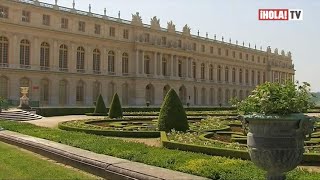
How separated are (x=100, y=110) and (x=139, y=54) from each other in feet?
93.7

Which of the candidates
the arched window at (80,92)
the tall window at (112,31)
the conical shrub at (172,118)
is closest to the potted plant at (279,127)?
the conical shrub at (172,118)

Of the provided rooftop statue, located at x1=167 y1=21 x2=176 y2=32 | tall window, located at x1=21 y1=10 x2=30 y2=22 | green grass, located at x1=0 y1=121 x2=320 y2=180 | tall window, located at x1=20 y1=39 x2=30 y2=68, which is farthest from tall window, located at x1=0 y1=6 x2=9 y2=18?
green grass, located at x1=0 y1=121 x2=320 y2=180

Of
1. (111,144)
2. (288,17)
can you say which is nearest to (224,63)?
(288,17)

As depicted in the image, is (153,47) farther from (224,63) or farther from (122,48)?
(224,63)

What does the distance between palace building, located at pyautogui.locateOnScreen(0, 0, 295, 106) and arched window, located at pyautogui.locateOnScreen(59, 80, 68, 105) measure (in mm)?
137

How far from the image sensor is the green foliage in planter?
608 cm

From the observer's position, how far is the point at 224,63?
3322 inches

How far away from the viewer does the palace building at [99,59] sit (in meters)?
49.2

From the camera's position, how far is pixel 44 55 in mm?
52531

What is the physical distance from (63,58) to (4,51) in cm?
847

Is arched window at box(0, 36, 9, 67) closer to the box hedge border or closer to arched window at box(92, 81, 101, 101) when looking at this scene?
arched window at box(92, 81, 101, 101)

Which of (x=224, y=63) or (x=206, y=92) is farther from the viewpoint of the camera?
(x=224, y=63)

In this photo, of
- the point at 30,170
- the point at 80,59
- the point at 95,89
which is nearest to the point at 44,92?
the point at 80,59

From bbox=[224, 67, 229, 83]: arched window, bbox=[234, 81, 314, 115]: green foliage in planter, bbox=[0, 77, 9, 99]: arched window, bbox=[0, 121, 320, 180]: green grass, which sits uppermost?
bbox=[224, 67, 229, 83]: arched window
